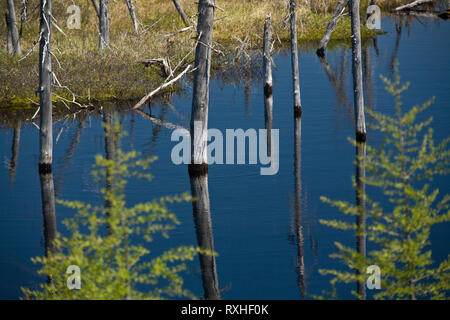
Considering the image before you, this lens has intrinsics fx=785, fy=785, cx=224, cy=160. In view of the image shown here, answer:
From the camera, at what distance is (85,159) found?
2327cm

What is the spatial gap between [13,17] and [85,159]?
1335cm

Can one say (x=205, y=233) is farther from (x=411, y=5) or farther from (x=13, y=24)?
(x=411, y=5)

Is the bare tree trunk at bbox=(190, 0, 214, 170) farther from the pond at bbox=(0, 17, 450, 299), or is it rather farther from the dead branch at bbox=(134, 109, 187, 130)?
the dead branch at bbox=(134, 109, 187, 130)

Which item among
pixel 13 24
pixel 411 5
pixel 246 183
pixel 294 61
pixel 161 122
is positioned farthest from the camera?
pixel 411 5

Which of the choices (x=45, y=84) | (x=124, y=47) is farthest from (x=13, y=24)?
(x=45, y=84)

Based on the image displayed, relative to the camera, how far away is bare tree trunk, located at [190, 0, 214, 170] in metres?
20.0

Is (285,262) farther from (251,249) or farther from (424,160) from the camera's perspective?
(424,160)

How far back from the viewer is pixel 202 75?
792 inches

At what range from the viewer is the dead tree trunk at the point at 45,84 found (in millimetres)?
19375

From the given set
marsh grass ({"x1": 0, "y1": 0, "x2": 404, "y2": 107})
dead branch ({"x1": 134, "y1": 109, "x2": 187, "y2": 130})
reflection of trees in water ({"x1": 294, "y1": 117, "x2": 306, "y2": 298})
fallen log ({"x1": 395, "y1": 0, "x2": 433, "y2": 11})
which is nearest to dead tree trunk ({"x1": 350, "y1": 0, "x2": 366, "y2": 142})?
reflection of trees in water ({"x1": 294, "y1": 117, "x2": 306, "y2": 298})

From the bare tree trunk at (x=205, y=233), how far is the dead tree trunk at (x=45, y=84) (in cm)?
384

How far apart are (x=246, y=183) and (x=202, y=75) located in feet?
9.95

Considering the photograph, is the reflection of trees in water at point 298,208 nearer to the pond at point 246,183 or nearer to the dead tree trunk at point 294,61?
the pond at point 246,183
